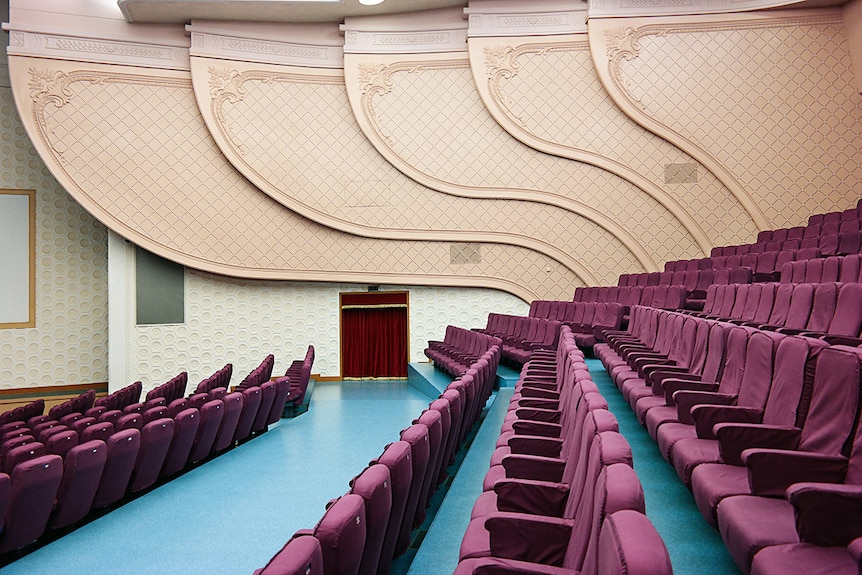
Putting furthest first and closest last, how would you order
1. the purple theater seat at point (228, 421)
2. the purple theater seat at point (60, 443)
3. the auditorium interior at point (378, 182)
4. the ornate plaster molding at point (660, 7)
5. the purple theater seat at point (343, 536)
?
the ornate plaster molding at point (660, 7), the auditorium interior at point (378, 182), the purple theater seat at point (228, 421), the purple theater seat at point (60, 443), the purple theater seat at point (343, 536)

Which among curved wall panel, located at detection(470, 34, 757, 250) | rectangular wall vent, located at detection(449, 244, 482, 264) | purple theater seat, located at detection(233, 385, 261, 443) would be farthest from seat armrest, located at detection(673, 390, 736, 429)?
rectangular wall vent, located at detection(449, 244, 482, 264)

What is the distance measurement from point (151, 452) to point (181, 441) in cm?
15

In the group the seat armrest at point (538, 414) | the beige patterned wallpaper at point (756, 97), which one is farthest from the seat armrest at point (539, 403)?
the beige patterned wallpaper at point (756, 97)

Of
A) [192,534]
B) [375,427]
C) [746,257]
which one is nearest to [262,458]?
[375,427]

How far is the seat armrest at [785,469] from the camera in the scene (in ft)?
2.23

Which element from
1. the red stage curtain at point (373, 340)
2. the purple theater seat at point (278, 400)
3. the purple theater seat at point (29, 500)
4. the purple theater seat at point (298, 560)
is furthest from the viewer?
the red stage curtain at point (373, 340)

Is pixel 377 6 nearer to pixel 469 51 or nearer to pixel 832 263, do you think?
pixel 469 51

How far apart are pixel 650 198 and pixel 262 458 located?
2.89m

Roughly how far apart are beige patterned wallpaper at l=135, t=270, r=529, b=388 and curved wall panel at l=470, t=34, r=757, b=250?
107 centimetres

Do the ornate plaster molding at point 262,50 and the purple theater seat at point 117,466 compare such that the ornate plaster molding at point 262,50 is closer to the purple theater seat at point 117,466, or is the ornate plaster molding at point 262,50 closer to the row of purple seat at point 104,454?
the row of purple seat at point 104,454

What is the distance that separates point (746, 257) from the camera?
2846mm

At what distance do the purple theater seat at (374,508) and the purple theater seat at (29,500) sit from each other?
0.97 meters

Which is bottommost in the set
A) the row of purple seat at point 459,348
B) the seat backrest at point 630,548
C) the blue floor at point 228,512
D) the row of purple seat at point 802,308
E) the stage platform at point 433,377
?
the blue floor at point 228,512

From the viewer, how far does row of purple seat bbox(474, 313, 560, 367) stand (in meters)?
2.77
